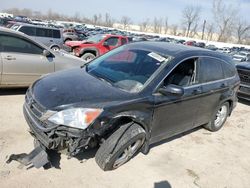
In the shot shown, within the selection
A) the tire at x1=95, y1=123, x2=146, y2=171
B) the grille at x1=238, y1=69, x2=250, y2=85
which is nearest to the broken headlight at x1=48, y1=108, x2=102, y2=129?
the tire at x1=95, y1=123, x2=146, y2=171

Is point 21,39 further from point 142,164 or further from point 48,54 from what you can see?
point 142,164

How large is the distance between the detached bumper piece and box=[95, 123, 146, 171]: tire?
0.67 m

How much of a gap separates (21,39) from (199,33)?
8942cm

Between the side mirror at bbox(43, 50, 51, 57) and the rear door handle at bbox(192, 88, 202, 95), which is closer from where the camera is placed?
the rear door handle at bbox(192, 88, 202, 95)

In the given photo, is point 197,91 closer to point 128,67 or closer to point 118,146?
point 128,67

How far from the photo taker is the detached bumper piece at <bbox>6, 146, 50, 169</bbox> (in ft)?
10.9

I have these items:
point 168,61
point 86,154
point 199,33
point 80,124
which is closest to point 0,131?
point 86,154

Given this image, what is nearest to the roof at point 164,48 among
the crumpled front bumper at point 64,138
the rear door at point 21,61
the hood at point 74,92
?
the hood at point 74,92

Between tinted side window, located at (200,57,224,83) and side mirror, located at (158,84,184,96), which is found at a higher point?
tinted side window, located at (200,57,224,83)

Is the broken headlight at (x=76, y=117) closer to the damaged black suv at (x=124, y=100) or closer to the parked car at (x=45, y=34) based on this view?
the damaged black suv at (x=124, y=100)

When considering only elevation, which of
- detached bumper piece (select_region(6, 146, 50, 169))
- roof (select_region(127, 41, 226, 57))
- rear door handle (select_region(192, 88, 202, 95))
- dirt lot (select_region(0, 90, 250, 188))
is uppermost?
roof (select_region(127, 41, 226, 57))

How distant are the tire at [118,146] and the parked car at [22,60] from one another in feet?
11.6

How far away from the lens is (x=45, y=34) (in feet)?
47.8

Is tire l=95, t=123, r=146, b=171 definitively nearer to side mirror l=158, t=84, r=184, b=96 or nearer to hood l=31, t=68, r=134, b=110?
hood l=31, t=68, r=134, b=110
